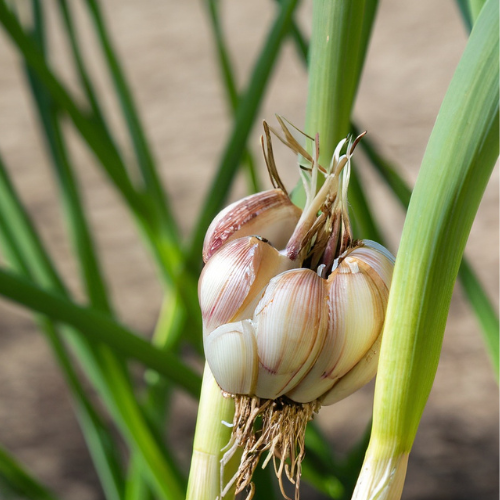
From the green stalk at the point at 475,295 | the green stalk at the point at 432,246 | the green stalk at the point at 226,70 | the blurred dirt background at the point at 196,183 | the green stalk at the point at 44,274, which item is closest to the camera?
the green stalk at the point at 432,246

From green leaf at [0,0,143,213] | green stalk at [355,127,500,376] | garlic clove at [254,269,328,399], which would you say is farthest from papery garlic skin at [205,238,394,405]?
green leaf at [0,0,143,213]

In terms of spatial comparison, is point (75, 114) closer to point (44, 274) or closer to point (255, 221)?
point (44, 274)

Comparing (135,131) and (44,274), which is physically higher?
(135,131)

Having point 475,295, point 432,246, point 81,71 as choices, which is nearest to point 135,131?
point 81,71

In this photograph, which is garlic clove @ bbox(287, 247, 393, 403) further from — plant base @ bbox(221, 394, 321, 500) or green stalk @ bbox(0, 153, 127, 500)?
green stalk @ bbox(0, 153, 127, 500)

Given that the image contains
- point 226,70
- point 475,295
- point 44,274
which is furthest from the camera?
point 226,70

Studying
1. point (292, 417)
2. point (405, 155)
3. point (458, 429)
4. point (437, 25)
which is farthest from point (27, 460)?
point (437, 25)

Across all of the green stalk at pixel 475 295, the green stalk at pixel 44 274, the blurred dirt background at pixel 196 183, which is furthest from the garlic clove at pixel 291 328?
the blurred dirt background at pixel 196 183

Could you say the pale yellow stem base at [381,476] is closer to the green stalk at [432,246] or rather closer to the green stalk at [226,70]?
the green stalk at [432,246]
